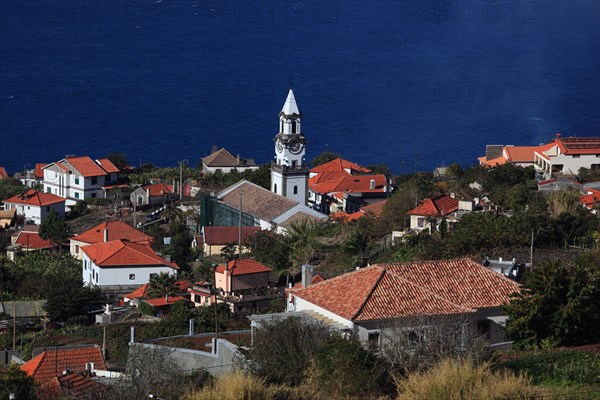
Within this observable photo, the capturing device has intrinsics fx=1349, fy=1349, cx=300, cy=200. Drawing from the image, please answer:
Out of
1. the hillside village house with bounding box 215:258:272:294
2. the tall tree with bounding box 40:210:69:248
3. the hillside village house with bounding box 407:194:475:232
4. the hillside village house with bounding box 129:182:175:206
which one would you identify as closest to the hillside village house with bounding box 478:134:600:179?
the hillside village house with bounding box 407:194:475:232

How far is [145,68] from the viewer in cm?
12694

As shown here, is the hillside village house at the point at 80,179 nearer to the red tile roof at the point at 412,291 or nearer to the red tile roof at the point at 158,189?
the red tile roof at the point at 158,189

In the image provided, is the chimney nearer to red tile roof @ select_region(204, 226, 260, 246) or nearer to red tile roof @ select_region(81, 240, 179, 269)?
red tile roof @ select_region(81, 240, 179, 269)

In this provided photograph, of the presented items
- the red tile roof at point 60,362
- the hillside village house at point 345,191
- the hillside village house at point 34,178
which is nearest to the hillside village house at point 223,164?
the hillside village house at point 34,178

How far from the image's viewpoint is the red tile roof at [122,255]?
49250 millimetres

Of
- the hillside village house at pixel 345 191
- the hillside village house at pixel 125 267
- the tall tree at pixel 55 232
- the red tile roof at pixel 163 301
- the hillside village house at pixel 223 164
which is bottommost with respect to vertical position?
the red tile roof at pixel 163 301

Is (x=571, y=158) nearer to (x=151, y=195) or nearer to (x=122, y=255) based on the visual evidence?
(x=151, y=195)

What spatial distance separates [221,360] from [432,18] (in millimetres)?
123175

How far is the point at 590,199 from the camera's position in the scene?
47.4 metres

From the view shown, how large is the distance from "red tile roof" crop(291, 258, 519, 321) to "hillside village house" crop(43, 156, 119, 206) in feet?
140

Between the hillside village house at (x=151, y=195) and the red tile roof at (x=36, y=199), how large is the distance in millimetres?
3887

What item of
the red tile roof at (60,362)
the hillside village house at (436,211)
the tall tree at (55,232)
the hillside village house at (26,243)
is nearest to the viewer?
the red tile roof at (60,362)

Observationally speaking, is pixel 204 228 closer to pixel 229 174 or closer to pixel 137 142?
pixel 229 174

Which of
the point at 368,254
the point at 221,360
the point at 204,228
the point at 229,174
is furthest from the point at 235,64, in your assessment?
the point at 221,360
